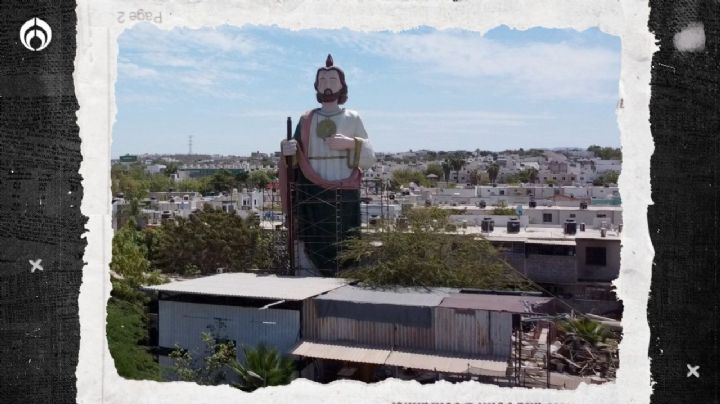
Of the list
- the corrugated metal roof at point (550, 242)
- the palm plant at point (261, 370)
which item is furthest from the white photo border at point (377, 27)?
the corrugated metal roof at point (550, 242)

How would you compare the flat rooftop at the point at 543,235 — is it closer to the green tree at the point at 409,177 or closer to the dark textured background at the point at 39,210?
the dark textured background at the point at 39,210

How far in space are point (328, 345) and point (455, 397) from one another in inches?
109

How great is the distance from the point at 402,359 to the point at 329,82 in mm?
5173

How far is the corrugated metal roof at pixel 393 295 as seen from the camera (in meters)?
7.68

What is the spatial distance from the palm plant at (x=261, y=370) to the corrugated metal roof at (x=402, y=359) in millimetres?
485

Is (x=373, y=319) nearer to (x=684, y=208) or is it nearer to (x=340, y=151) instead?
(x=684, y=208)

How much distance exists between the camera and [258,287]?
28.0 ft

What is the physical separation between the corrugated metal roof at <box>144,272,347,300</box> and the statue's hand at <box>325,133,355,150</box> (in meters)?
2.41

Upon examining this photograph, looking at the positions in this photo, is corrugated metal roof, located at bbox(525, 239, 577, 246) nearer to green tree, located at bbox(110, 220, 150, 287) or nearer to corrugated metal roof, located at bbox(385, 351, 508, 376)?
corrugated metal roof, located at bbox(385, 351, 508, 376)

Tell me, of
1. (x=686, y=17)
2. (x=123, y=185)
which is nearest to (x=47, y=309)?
(x=686, y=17)

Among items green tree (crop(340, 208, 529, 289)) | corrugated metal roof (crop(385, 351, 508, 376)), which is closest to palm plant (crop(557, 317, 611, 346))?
corrugated metal roof (crop(385, 351, 508, 376))

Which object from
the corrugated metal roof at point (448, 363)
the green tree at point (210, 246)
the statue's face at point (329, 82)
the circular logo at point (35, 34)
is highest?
the statue's face at point (329, 82)

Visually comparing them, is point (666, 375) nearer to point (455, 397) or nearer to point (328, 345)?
point (455, 397)

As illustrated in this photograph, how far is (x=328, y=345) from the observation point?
7746 mm
